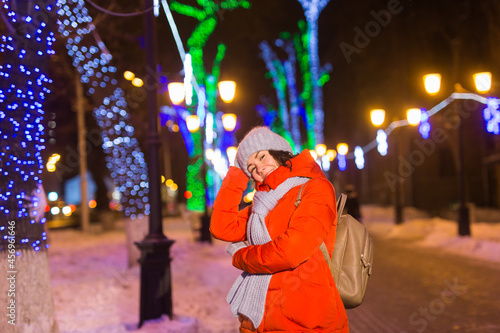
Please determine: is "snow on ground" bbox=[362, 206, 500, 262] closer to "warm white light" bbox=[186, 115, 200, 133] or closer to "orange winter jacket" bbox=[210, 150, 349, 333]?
"warm white light" bbox=[186, 115, 200, 133]

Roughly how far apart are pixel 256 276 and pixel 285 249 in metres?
0.39

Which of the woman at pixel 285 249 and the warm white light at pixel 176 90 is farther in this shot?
the warm white light at pixel 176 90

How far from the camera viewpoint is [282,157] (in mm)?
3055

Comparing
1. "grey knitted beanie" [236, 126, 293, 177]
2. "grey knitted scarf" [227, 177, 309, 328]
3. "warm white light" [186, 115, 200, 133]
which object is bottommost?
"grey knitted scarf" [227, 177, 309, 328]

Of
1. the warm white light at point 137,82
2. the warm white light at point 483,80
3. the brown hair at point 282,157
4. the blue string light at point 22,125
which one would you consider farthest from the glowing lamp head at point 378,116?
the brown hair at point 282,157

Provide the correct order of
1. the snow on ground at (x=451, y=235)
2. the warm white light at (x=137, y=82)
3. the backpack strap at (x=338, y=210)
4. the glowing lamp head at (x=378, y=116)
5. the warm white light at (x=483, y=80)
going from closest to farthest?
the backpack strap at (x=338, y=210) < the snow on ground at (x=451, y=235) < the warm white light at (x=483, y=80) < the warm white light at (x=137, y=82) < the glowing lamp head at (x=378, y=116)

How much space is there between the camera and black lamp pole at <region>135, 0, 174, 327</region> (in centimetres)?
627

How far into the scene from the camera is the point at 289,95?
31.2m

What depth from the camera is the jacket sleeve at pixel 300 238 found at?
257 centimetres

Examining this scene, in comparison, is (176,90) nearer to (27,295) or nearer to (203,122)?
(203,122)

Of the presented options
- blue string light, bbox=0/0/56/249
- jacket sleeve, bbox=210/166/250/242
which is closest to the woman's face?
jacket sleeve, bbox=210/166/250/242

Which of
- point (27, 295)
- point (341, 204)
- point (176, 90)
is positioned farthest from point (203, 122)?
point (341, 204)

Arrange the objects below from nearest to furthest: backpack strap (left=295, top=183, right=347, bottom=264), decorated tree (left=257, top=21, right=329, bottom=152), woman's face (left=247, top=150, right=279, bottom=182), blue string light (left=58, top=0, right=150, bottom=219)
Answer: backpack strap (left=295, top=183, right=347, bottom=264), woman's face (left=247, top=150, right=279, bottom=182), blue string light (left=58, top=0, right=150, bottom=219), decorated tree (left=257, top=21, right=329, bottom=152)

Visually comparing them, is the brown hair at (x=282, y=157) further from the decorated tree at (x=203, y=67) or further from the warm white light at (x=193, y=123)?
the warm white light at (x=193, y=123)
